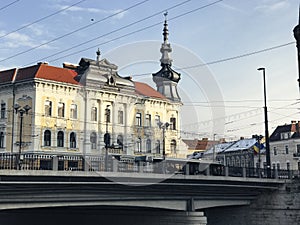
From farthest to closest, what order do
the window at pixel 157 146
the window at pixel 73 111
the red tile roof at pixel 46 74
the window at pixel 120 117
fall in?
the window at pixel 157 146 < the window at pixel 120 117 < the window at pixel 73 111 < the red tile roof at pixel 46 74

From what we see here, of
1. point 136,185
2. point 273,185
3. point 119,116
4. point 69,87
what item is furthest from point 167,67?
point 136,185

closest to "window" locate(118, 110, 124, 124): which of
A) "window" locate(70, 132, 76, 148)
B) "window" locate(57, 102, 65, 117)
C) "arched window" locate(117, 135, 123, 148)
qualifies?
"arched window" locate(117, 135, 123, 148)

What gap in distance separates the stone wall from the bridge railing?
1.62 m

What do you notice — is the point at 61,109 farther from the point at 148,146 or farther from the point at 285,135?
the point at 285,135

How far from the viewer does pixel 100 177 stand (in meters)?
26.5

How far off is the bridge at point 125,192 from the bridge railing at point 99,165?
10 cm

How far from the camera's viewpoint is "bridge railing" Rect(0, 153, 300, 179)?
25156 mm

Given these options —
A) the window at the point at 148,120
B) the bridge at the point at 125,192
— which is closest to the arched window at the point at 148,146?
the window at the point at 148,120

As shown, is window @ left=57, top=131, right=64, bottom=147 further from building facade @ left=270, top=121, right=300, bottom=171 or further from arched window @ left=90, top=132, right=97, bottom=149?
building facade @ left=270, top=121, right=300, bottom=171

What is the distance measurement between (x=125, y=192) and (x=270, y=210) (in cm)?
1479

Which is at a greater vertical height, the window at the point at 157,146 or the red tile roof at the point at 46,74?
the red tile roof at the point at 46,74

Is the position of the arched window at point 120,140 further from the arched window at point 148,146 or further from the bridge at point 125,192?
the bridge at point 125,192

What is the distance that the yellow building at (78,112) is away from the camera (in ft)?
170

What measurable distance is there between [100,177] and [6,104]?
31.1 meters
